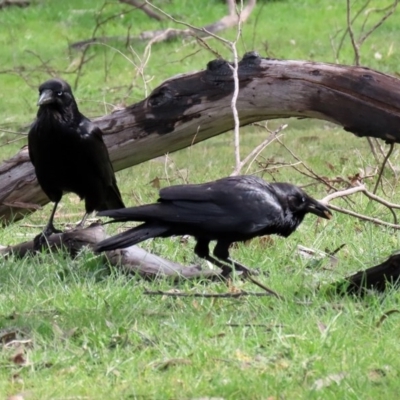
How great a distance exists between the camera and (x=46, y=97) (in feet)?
19.6

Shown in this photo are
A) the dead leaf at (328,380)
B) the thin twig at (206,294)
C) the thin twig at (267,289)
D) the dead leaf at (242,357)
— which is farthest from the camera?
the thin twig at (206,294)

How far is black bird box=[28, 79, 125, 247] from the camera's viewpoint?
5.99 m

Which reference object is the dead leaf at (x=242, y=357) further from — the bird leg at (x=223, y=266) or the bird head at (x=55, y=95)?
the bird head at (x=55, y=95)

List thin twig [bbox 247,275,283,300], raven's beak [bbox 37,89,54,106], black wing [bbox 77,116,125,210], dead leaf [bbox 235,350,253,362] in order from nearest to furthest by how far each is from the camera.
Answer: dead leaf [bbox 235,350,253,362]
thin twig [bbox 247,275,283,300]
raven's beak [bbox 37,89,54,106]
black wing [bbox 77,116,125,210]

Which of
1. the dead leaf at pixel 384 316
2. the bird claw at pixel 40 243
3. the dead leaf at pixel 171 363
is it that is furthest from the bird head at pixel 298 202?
the bird claw at pixel 40 243

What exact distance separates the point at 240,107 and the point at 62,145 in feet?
3.62

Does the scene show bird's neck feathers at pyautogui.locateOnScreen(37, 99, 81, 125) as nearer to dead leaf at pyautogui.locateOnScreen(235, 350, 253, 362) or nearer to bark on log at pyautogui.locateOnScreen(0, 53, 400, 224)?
bark on log at pyautogui.locateOnScreen(0, 53, 400, 224)

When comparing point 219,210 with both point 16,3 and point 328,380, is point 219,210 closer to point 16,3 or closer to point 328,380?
point 328,380

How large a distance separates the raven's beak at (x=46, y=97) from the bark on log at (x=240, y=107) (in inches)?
18.8

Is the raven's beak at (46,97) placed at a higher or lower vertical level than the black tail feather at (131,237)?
higher

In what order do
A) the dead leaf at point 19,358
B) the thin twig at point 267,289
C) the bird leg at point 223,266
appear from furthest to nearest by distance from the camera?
the bird leg at point 223,266 → the thin twig at point 267,289 → the dead leaf at point 19,358

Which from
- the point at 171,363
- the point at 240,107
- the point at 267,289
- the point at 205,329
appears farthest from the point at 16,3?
the point at 171,363

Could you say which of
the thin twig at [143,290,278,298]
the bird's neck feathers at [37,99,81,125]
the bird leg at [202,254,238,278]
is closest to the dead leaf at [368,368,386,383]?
the thin twig at [143,290,278,298]

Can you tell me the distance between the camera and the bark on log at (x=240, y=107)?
18.8ft
